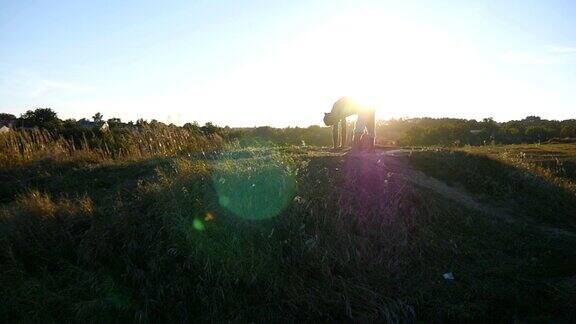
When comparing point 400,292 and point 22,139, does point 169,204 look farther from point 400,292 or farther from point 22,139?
point 22,139

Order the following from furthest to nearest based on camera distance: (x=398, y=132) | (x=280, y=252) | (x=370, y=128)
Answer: (x=398, y=132), (x=370, y=128), (x=280, y=252)

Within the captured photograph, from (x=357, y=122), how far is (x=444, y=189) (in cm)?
264

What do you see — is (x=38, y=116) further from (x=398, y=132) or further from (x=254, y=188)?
(x=254, y=188)

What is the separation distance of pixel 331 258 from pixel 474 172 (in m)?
4.70

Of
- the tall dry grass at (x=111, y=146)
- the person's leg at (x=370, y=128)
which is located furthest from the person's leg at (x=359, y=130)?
the tall dry grass at (x=111, y=146)

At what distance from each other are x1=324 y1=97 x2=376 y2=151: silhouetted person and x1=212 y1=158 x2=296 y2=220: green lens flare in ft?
10.5

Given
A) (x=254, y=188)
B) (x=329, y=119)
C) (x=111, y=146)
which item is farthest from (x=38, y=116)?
(x=254, y=188)

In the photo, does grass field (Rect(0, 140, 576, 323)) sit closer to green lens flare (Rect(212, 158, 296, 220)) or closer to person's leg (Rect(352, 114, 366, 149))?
green lens flare (Rect(212, 158, 296, 220))

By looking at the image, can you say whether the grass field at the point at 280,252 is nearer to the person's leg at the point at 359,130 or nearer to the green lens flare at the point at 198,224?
the green lens flare at the point at 198,224

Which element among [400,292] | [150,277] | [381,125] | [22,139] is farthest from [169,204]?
[381,125]

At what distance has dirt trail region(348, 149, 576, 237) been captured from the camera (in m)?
8.08

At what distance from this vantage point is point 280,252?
6258 millimetres

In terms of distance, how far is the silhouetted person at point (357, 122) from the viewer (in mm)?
10766

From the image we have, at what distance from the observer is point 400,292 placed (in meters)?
6.04
